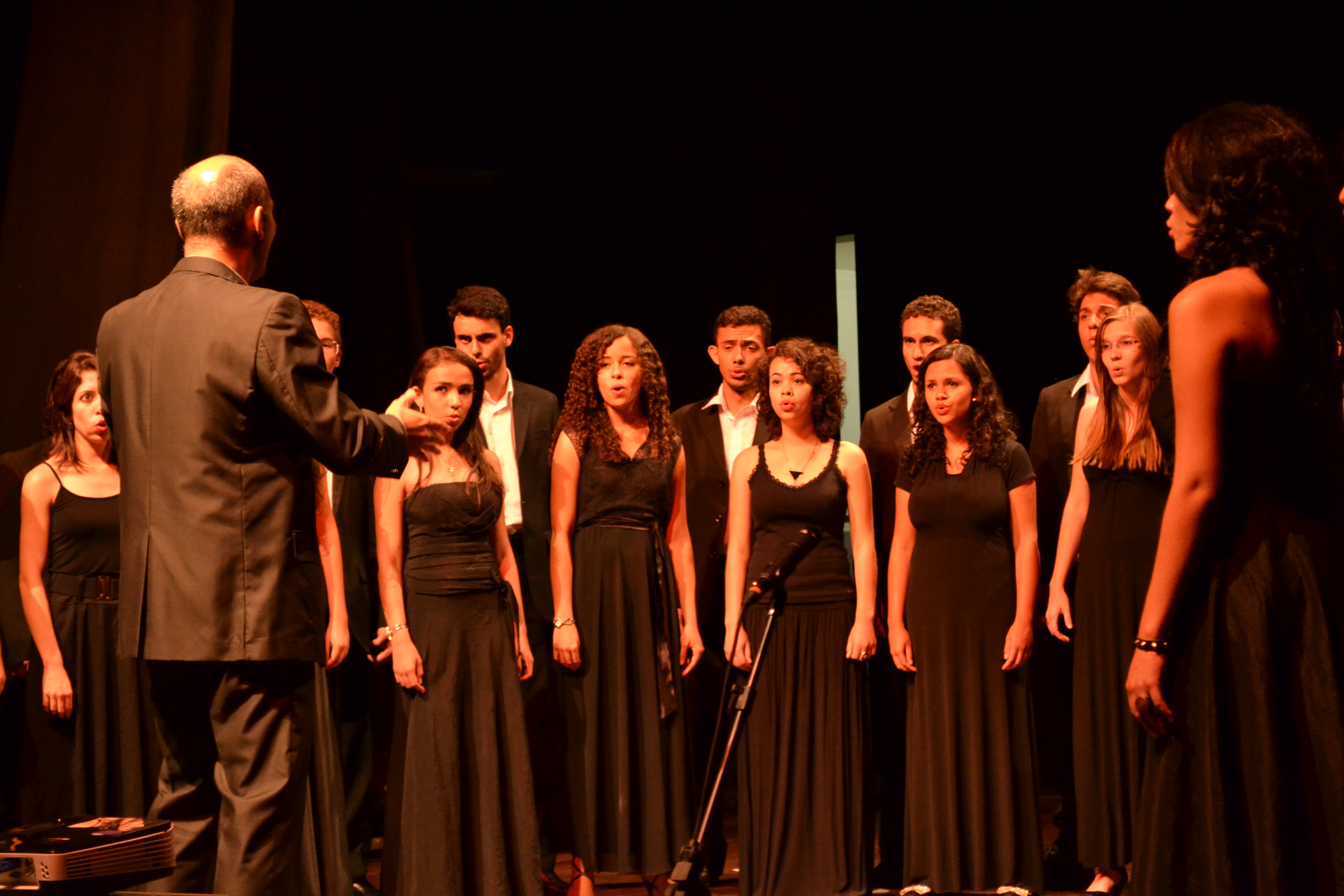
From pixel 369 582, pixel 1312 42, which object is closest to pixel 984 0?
pixel 1312 42

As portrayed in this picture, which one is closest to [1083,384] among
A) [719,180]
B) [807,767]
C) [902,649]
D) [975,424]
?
[975,424]

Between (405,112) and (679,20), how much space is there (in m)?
1.20

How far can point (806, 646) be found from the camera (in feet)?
11.9

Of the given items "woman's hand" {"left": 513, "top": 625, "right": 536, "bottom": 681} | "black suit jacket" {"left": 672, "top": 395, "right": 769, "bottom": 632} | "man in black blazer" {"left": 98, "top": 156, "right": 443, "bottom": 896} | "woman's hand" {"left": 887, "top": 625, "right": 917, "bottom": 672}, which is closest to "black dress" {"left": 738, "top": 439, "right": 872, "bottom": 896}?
"woman's hand" {"left": 887, "top": 625, "right": 917, "bottom": 672}

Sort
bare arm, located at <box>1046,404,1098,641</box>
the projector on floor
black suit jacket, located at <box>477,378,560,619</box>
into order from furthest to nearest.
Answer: black suit jacket, located at <box>477,378,560,619</box>
bare arm, located at <box>1046,404,1098,641</box>
the projector on floor

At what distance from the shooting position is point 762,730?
11.9 ft

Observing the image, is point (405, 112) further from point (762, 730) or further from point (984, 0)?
point (762, 730)

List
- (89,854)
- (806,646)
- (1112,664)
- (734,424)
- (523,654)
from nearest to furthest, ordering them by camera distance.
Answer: (89,854)
(1112,664)
(523,654)
(806,646)
(734,424)

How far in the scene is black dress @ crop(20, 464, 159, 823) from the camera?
135 inches

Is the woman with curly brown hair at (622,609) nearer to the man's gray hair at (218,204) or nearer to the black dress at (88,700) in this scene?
the black dress at (88,700)

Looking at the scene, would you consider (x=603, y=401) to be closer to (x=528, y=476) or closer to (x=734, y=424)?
(x=528, y=476)

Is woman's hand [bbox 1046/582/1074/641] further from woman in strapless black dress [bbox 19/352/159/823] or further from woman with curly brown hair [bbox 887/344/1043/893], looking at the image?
woman in strapless black dress [bbox 19/352/159/823]

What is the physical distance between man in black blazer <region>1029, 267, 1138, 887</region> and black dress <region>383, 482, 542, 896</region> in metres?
1.62

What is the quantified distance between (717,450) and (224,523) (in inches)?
94.5
